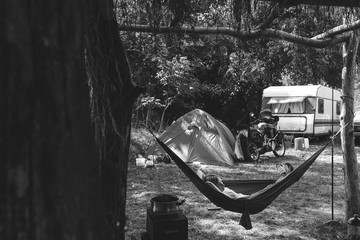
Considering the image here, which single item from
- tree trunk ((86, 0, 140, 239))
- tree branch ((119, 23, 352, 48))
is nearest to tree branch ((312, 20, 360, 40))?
tree branch ((119, 23, 352, 48))

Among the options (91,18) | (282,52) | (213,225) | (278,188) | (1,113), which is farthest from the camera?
(282,52)

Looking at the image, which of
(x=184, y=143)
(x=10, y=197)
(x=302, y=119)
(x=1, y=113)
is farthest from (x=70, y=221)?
(x=302, y=119)

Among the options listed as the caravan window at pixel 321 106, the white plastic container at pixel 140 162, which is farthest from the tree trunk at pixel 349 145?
the caravan window at pixel 321 106

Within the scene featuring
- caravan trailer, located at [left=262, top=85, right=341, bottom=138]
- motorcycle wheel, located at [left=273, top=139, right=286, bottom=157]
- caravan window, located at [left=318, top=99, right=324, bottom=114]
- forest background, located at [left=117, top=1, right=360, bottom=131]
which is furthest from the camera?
caravan window, located at [left=318, top=99, right=324, bottom=114]

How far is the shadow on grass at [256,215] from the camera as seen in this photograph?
11.7ft

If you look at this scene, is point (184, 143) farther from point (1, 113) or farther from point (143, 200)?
point (1, 113)

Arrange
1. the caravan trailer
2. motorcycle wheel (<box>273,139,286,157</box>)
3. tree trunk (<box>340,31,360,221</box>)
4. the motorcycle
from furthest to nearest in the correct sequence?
the caravan trailer → motorcycle wheel (<box>273,139,286,157</box>) → the motorcycle → tree trunk (<box>340,31,360,221</box>)

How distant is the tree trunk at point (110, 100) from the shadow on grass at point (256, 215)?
162 centimetres

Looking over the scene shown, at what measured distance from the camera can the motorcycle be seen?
7.53 metres

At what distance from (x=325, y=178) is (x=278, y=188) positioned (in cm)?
319

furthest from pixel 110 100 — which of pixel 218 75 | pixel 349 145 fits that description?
pixel 218 75

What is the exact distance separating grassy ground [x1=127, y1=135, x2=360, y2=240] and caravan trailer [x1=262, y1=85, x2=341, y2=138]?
3.29m

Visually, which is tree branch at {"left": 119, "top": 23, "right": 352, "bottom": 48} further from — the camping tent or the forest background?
the forest background

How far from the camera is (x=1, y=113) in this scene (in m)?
0.74
